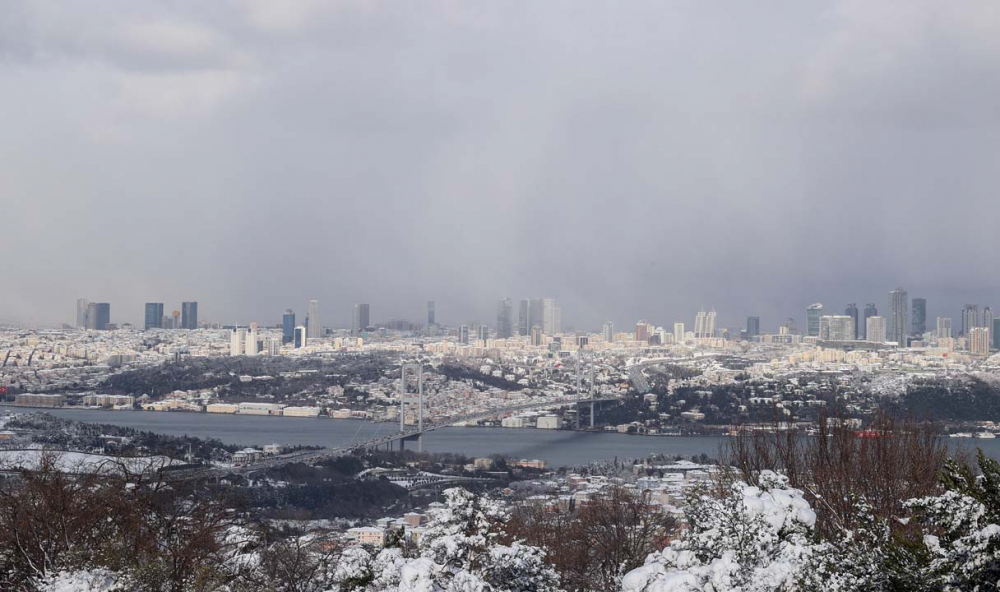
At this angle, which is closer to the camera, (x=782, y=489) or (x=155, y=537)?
(x=782, y=489)

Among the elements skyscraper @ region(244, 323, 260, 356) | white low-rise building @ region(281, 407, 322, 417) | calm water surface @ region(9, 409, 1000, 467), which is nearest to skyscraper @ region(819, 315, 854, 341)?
calm water surface @ region(9, 409, 1000, 467)

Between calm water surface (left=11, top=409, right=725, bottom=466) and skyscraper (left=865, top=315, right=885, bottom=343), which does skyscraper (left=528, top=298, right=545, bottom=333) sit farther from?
calm water surface (left=11, top=409, right=725, bottom=466)

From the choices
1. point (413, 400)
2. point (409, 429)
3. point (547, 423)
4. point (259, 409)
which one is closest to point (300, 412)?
point (259, 409)

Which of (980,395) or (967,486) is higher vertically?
(967,486)

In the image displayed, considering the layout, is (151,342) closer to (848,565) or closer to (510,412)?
(510,412)

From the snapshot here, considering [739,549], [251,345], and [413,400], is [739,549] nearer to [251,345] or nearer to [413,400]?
[413,400]

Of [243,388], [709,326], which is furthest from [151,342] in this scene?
[709,326]
